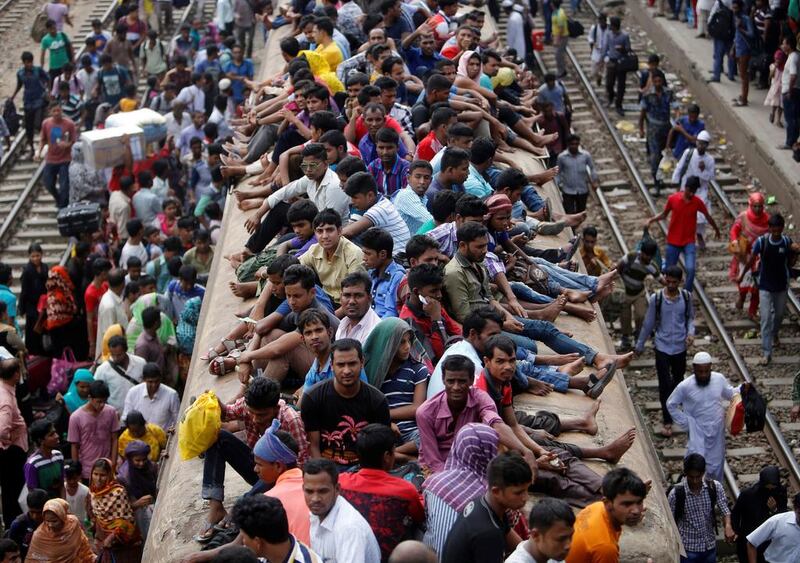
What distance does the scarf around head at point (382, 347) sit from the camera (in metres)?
8.49

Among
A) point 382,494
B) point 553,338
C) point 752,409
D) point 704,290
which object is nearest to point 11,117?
point 704,290

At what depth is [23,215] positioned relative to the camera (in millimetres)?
19594

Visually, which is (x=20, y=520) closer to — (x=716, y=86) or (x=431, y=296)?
(x=431, y=296)

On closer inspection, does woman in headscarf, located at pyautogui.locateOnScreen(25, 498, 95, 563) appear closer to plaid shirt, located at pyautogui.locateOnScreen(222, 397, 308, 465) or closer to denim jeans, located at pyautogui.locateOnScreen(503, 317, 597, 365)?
plaid shirt, located at pyautogui.locateOnScreen(222, 397, 308, 465)

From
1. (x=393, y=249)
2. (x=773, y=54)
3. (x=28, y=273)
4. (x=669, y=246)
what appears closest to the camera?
(x=393, y=249)

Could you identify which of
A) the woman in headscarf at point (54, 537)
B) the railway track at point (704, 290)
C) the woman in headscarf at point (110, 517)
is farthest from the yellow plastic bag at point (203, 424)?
the railway track at point (704, 290)

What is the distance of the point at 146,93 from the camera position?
2161 centimetres

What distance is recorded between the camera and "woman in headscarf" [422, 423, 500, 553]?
7195 millimetres

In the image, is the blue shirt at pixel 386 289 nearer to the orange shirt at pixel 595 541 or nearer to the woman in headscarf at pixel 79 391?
the orange shirt at pixel 595 541

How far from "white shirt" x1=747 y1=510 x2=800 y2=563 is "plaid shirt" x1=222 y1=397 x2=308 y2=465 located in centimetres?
383

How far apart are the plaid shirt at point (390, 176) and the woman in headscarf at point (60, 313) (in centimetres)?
417

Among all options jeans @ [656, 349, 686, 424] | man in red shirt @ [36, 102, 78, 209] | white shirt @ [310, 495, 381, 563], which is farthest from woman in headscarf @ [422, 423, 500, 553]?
man in red shirt @ [36, 102, 78, 209]

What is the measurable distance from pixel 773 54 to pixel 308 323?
13.9m

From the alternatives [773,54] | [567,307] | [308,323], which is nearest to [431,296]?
[308,323]
